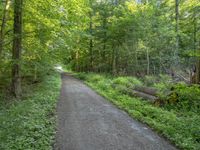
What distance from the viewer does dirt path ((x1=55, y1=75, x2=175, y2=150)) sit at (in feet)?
18.1

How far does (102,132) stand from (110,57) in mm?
21040

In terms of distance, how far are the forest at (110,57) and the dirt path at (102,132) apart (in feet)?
1.17

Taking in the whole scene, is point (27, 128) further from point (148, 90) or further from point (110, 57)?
point (110, 57)

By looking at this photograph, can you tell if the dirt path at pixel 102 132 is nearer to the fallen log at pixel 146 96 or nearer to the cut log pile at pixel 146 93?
the fallen log at pixel 146 96

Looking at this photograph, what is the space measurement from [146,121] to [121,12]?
16.6m

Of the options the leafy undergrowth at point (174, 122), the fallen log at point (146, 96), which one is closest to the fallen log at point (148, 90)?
the fallen log at point (146, 96)

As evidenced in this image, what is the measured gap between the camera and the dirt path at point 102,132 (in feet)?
18.1

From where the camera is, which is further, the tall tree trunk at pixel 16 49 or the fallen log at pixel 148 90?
the fallen log at pixel 148 90

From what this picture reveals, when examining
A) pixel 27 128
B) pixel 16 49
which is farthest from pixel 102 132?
pixel 16 49

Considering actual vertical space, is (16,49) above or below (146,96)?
above

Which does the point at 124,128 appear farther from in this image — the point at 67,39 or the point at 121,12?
the point at 121,12

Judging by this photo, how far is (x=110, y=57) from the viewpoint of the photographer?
2717 cm

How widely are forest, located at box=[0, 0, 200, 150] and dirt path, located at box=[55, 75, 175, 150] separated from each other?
1.17 ft

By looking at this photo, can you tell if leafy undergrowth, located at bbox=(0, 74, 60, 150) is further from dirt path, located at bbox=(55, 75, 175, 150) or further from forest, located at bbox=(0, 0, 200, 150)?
dirt path, located at bbox=(55, 75, 175, 150)
